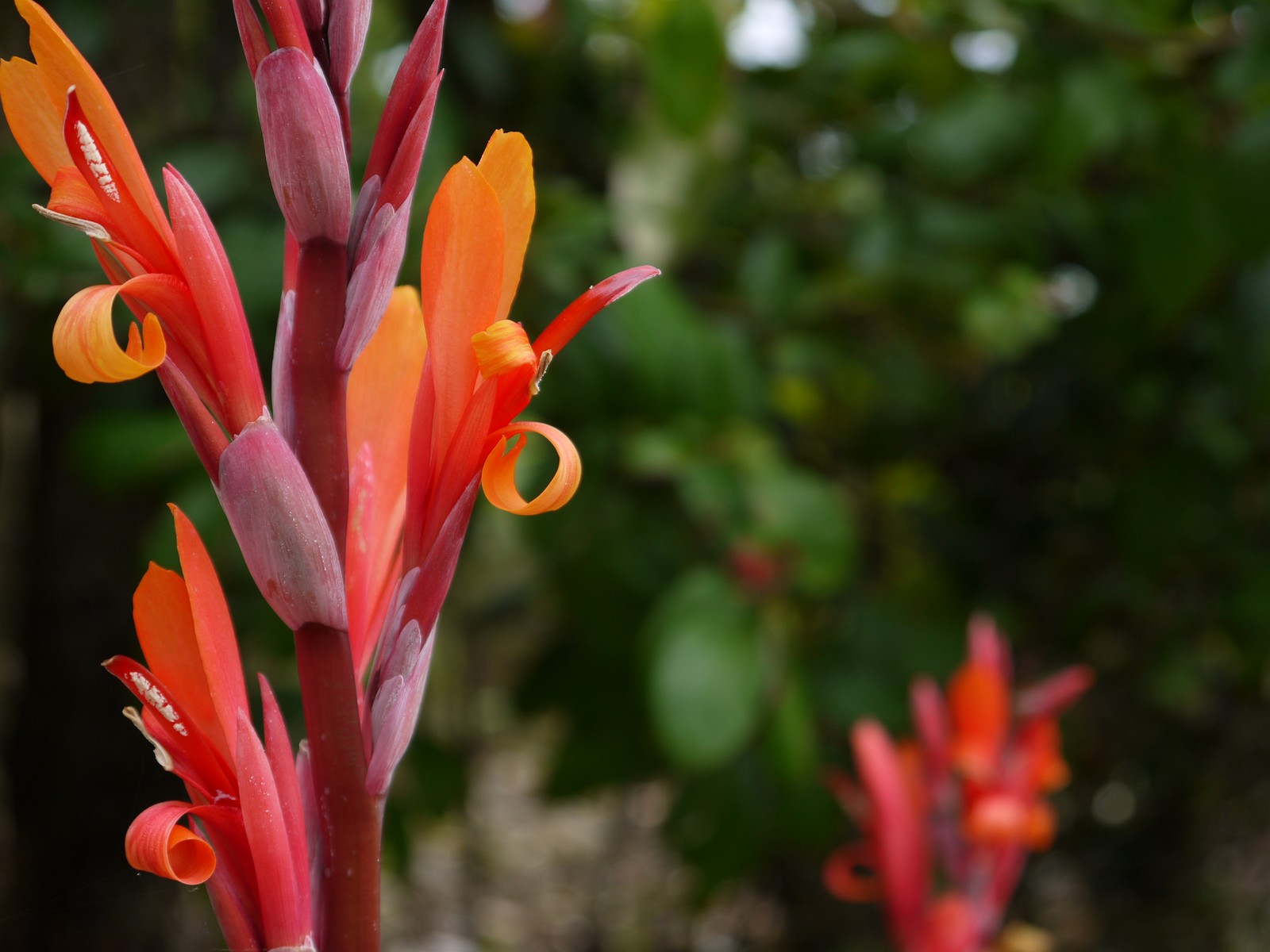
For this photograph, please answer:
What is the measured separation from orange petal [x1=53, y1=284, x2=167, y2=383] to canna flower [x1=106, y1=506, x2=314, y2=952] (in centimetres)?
3

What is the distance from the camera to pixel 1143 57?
3.04 feet

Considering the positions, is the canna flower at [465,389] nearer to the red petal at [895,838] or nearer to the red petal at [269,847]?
the red petal at [269,847]

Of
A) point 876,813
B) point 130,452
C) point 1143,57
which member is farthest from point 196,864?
point 1143,57

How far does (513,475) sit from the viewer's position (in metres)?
0.22

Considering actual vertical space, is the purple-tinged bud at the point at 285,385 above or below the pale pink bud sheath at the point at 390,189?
below

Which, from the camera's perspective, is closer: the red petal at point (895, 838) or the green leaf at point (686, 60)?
the red petal at point (895, 838)

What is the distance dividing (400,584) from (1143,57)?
37.3 inches

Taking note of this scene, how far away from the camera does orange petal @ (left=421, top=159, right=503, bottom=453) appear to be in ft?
0.69

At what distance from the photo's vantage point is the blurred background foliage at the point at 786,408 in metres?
0.79

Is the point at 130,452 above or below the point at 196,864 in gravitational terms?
below

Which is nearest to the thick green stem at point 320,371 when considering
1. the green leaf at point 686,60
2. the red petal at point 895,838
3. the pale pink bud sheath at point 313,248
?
the pale pink bud sheath at point 313,248

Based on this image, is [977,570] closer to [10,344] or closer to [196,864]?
[10,344]

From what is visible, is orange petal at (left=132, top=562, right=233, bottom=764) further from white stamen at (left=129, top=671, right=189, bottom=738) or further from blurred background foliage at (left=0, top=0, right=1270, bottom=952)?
blurred background foliage at (left=0, top=0, right=1270, bottom=952)

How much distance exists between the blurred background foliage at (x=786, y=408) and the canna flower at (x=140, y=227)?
1.56 feet
